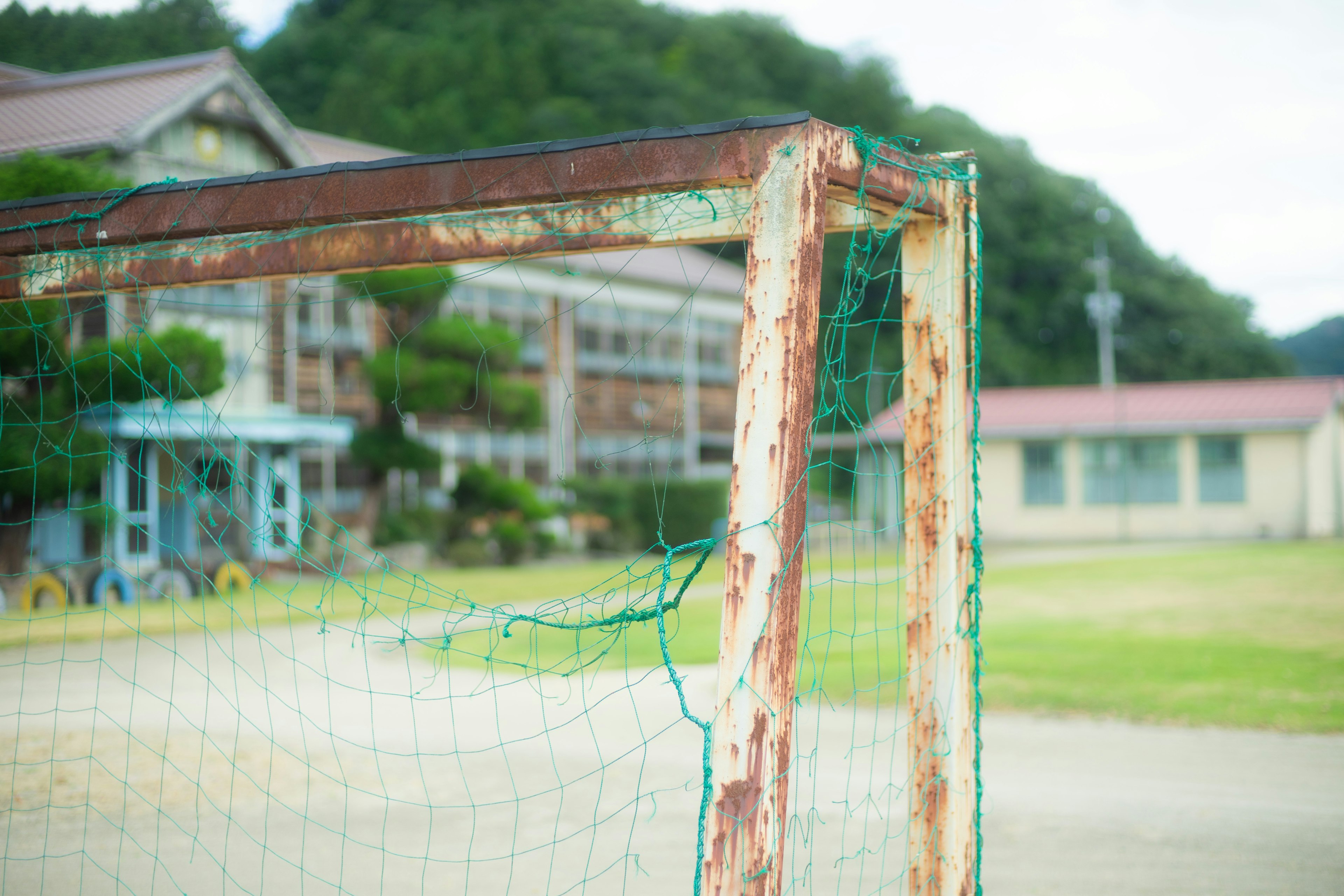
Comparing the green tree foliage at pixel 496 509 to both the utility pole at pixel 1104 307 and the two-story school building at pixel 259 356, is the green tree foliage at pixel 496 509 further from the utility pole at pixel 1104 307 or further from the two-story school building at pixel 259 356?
the utility pole at pixel 1104 307

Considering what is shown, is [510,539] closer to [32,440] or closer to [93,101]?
[32,440]

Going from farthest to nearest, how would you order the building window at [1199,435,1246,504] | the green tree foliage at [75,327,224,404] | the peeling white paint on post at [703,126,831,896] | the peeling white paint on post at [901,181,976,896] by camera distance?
1. the building window at [1199,435,1246,504]
2. the green tree foliage at [75,327,224,404]
3. the peeling white paint on post at [901,181,976,896]
4. the peeling white paint on post at [703,126,831,896]

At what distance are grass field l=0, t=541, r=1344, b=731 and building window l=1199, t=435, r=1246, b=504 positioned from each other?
29.3ft

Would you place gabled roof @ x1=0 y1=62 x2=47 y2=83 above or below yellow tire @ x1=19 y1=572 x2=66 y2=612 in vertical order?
above

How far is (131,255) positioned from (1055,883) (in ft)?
14.0

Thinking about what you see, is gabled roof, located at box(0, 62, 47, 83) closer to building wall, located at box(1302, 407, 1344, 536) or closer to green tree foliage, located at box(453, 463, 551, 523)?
green tree foliage, located at box(453, 463, 551, 523)

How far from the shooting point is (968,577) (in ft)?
11.2

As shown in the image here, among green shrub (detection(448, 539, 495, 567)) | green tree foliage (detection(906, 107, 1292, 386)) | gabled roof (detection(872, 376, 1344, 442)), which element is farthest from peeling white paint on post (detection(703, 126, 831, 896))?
green tree foliage (detection(906, 107, 1292, 386))

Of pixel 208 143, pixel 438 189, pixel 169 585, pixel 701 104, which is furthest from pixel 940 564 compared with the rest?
pixel 701 104

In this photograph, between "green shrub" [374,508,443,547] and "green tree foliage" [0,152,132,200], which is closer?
"green tree foliage" [0,152,132,200]

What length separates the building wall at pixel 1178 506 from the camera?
2878cm

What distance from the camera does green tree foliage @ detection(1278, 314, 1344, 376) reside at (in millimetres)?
70062

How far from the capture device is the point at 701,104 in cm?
5000

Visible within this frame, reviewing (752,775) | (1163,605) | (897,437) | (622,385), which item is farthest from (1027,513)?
(752,775)
